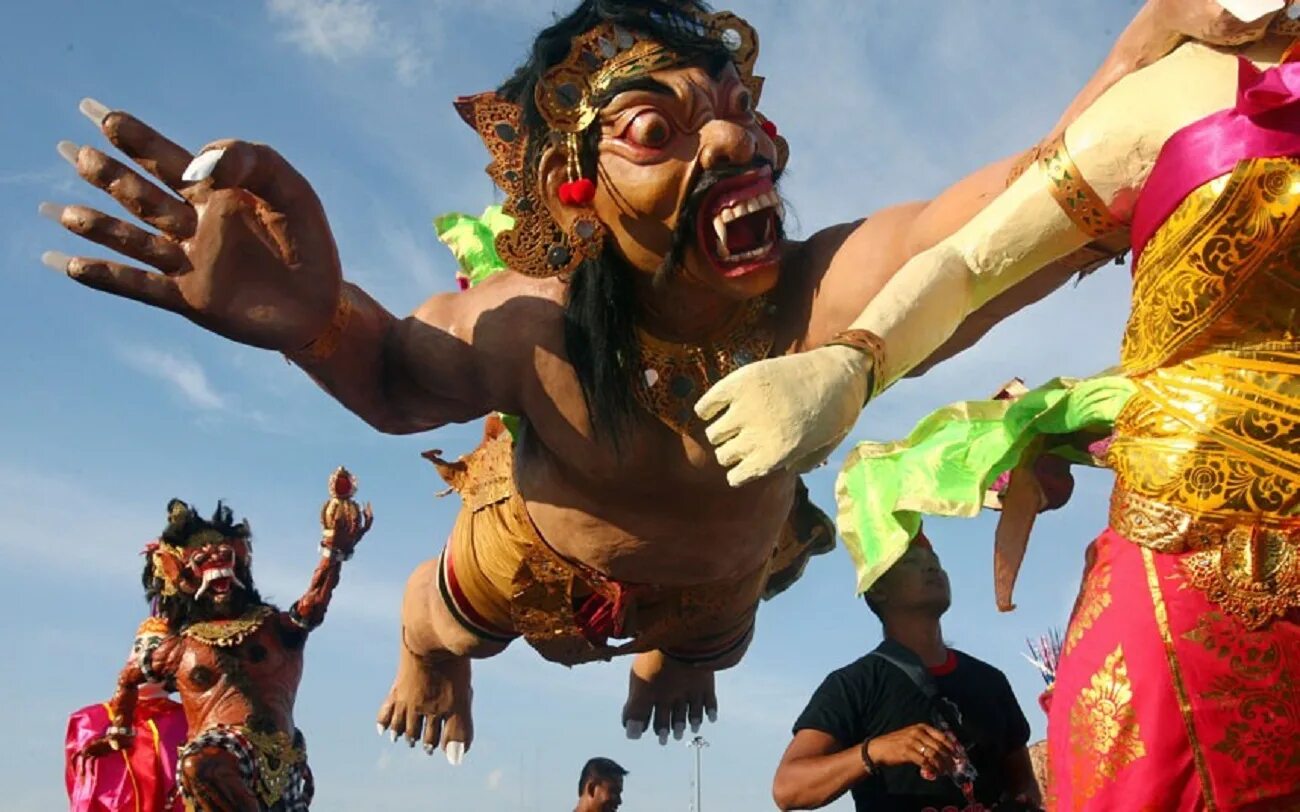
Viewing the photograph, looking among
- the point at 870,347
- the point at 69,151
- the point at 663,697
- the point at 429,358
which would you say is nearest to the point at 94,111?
the point at 69,151

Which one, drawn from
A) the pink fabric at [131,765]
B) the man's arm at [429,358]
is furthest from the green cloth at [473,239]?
the pink fabric at [131,765]

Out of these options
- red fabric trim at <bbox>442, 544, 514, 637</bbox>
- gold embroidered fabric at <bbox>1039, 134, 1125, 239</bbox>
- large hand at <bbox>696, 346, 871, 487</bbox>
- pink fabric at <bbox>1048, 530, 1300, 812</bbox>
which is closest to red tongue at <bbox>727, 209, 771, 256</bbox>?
gold embroidered fabric at <bbox>1039, 134, 1125, 239</bbox>

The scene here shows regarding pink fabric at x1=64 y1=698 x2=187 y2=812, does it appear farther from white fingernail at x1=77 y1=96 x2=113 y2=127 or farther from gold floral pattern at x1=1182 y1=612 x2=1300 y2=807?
gold floral pattern at x1=1182 y1=612 x2=1300 y2=807

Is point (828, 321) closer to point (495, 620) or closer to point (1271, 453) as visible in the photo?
point (1271, 453)

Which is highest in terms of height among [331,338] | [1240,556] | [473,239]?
[473,239]

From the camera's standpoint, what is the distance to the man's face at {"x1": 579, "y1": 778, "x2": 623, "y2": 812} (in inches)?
217

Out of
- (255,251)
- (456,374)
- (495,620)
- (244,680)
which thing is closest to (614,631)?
(495,620)

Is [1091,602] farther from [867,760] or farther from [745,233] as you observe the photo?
[745,233]

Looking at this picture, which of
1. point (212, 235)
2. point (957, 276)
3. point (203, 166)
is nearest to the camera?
point (957, 276)

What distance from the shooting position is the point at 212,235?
3.15 metres

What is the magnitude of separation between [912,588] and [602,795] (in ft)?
7.61

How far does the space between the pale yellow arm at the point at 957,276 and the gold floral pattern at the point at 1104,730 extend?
0.48 metres

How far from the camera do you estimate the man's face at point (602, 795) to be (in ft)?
18.1

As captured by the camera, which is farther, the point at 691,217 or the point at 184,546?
the point at 184,546
